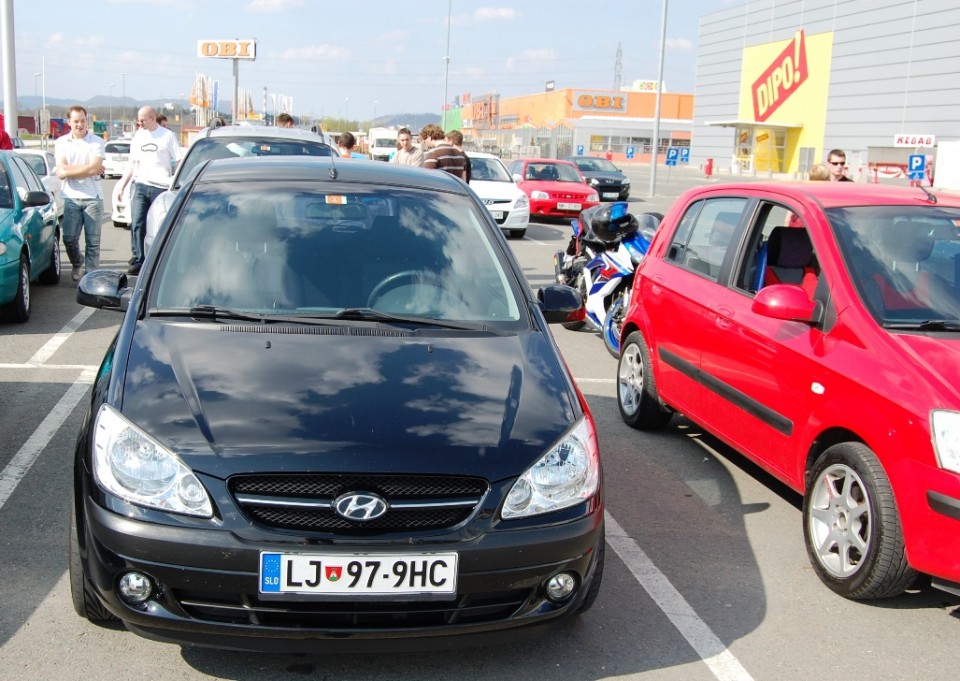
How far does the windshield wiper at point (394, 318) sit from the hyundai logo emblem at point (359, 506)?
41.8 inches

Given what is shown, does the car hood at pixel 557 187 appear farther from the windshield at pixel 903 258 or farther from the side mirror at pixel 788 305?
the side mirror at pixel 788 305

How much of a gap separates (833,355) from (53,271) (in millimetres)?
9177

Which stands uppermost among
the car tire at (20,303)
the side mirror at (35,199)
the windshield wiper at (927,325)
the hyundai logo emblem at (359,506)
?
the side mirror at (35,199)

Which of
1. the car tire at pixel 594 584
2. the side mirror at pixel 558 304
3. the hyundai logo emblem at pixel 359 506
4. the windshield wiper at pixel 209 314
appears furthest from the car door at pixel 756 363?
the windshield wiper at pixel 209 314

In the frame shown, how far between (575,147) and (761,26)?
64.5ft

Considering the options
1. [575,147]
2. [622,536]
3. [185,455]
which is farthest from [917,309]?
[575,147]

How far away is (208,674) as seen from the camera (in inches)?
127

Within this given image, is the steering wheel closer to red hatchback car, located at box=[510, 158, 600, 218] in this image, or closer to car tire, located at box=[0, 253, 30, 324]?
car tire, located at box=[0, 253, 30, 324]

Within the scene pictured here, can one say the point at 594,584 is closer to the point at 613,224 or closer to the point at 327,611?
the point at 327,611

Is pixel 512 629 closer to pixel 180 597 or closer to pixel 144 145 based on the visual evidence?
pixel 180 597

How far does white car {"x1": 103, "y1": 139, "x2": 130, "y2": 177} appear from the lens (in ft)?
113

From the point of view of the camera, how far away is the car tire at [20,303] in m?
8.94

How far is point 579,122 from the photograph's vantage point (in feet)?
261

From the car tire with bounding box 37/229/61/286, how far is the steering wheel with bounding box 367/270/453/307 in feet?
26.0
